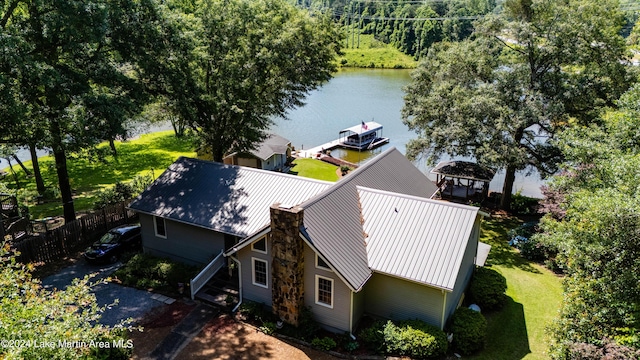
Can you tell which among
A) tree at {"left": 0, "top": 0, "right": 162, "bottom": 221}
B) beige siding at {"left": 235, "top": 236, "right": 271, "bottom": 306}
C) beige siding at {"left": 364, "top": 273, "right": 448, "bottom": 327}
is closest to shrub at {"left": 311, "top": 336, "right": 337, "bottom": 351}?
beige siding at {"left": 364, "top": 273, "right": 448, "bottom": 327}

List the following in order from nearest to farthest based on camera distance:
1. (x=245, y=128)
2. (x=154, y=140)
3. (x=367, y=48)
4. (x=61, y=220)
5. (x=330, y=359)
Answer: (x=330, y=359) < (x=61, y=220) < (x=245, y=128) < (x=154, y=140) < (x=367, y=48)

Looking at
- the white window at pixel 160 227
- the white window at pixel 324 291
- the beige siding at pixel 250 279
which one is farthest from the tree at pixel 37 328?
the white window at pixel 160 227

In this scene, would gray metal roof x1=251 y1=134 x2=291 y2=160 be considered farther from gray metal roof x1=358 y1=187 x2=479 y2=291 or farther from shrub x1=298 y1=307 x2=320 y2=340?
shrub x1=298 y1=307 x2=320 y2=340

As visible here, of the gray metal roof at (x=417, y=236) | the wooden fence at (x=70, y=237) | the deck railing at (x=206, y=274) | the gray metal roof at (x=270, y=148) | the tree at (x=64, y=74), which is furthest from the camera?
the gray metal roof at (x=270, y=148)

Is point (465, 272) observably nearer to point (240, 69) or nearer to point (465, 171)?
point (465, 171)

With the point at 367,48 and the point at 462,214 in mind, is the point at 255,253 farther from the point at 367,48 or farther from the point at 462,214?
the point at 367,48

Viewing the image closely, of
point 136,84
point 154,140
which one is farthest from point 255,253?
point 154,140

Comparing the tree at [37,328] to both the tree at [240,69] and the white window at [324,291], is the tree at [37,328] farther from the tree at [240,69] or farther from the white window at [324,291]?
the tree at [240,69]
